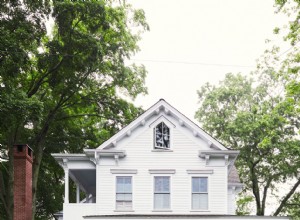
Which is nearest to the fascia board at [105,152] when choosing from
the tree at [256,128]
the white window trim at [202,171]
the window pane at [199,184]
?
the white window trim at [202,171]

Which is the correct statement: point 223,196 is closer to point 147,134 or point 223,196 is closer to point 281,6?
point 147,134

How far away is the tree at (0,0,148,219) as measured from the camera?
26234 mm

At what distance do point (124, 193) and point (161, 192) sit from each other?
5.51 ft

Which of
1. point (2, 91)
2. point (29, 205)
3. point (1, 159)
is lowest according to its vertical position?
point (29, 205)

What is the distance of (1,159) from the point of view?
39531 millimetres

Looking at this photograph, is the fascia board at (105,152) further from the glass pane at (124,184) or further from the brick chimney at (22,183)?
the brick chimney at (22,183)

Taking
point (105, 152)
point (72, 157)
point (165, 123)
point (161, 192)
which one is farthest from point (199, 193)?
point (72, 157)

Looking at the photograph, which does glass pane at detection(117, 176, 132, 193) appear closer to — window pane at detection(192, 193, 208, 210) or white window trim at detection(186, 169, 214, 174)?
white window trim at detection(186, 169, 214, 174)

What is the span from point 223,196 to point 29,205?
345 inches

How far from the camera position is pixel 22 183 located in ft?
85.1

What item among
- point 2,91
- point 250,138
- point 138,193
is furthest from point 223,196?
point 250,138

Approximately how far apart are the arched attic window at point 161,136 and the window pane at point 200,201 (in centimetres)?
263

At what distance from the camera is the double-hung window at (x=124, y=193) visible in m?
26.8

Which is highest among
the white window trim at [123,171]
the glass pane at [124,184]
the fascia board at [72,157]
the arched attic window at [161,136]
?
the arched attic window at [161,136]
